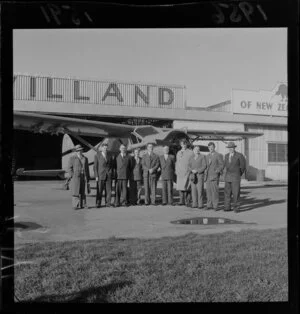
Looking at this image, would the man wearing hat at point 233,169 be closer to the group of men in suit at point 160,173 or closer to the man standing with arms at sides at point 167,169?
the group of men in suit at point 160,173

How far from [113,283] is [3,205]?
1.24 meters

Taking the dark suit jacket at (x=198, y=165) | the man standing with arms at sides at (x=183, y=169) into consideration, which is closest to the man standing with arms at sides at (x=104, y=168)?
the man standing with arms at sides at (x=183, y=169)

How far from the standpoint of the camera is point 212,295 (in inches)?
145

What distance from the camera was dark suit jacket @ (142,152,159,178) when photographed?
4.50m

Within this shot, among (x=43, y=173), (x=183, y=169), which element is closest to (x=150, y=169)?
(x=183, y=169)

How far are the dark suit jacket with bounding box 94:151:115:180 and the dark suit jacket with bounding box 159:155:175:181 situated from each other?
0.59m

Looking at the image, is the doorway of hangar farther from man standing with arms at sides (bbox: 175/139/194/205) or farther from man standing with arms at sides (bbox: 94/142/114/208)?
man standing with arms at sides (bbox: 175/139/194/205)

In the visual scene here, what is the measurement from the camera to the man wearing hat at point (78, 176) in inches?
164

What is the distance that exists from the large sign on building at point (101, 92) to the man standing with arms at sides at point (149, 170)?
646mm

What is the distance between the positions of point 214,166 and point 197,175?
0.22 metres

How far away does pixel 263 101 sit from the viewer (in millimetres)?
4027
